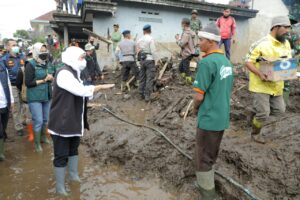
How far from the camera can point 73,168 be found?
421 centimetres

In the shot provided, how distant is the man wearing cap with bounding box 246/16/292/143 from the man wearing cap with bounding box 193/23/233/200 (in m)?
1.27

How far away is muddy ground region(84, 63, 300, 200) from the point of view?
Result: 368 cm

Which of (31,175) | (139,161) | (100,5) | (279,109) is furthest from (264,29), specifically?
(31,175)

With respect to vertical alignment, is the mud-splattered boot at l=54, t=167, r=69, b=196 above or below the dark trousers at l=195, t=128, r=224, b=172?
below

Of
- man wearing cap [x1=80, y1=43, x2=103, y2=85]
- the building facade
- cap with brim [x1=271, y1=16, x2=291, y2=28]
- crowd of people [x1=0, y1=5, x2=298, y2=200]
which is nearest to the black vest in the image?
crowd of people [x1=0, y1=5, x2=298, y2=200]

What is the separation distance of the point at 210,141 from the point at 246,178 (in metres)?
1.07

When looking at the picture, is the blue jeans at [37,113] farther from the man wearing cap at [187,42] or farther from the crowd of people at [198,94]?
the man wearing cap at [187,42]

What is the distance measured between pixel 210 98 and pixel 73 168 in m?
2.49

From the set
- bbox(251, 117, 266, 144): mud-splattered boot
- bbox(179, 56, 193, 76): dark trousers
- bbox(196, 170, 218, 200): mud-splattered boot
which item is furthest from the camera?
bbox(179, 56, 193, 76): dark trousers

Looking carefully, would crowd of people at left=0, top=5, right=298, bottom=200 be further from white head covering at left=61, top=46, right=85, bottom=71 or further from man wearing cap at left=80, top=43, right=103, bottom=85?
man wearing cap at left=80, top=43, right=103, bottom=85

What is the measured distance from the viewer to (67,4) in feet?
72.3

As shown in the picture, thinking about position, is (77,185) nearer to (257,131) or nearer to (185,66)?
(257,131)

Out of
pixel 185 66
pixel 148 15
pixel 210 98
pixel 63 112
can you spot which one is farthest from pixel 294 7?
pixel 63 112

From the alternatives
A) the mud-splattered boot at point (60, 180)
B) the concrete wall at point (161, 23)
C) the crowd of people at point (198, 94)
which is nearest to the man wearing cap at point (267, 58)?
the crowd of people at point (198, 94)
